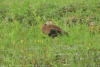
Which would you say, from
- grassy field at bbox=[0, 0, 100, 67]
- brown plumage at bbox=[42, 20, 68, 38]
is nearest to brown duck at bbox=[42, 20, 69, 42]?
brown plumage at bbox=[42, 20, 68, 38]

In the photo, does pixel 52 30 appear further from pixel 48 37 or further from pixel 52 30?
pixel 48 37

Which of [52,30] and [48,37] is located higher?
[52,30]

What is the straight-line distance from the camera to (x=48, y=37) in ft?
14.9

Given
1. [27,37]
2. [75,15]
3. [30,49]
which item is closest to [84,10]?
[75,15]

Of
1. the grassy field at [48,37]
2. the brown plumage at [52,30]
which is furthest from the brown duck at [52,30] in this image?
the grassy field at [48,37]

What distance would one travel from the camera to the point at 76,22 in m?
5.78

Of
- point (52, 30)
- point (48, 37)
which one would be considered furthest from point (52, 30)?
point (48, 37)

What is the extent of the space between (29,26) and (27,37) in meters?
0.96

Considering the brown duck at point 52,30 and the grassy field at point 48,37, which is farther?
the brown duck at point 52,30

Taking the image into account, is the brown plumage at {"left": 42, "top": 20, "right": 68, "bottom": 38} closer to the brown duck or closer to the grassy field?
the brown duck

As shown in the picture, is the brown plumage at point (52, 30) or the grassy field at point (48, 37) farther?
the brown plumage at point (52, 30)

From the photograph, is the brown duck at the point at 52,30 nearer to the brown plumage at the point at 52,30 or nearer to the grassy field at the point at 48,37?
the brown plumage at the point at 52,30

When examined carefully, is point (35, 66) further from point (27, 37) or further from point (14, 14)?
point (14, 14)

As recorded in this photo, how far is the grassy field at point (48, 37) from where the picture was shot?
3.34m
